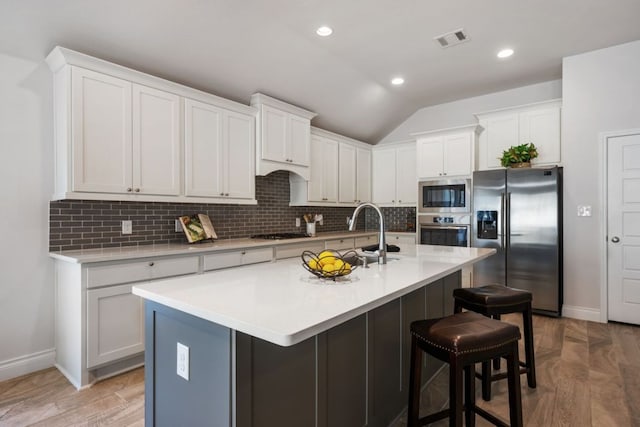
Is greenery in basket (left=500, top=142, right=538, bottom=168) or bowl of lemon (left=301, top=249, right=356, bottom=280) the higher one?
greenery in basket (left=500, top=142, right=538, bottom=168)

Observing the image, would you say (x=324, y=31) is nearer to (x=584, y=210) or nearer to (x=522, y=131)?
(x=522, y=131)

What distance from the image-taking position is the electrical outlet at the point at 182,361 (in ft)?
4.13

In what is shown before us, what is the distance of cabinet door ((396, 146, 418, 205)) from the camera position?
533cm

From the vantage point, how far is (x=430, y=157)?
4855mm

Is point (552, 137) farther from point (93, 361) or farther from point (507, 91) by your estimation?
point (93, 361)

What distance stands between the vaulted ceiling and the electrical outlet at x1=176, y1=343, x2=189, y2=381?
2461 millimetres

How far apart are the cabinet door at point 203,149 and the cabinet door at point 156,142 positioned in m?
0.11

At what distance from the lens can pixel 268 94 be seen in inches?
153

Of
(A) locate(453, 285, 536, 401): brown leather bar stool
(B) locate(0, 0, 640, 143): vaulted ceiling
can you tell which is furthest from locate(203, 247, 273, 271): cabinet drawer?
(A) locate(453, 285, 536, 401): brown leather bar stool

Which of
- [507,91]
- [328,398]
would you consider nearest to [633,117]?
[507,91]

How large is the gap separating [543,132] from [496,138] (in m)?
0.53

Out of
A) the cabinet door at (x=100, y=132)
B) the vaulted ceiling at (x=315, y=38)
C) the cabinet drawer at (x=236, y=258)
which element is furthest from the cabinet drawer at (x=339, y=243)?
the cabinet door at (x=100, y=132)

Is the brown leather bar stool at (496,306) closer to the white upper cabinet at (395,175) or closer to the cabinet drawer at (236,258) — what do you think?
the cabinet drawer at (236,258)

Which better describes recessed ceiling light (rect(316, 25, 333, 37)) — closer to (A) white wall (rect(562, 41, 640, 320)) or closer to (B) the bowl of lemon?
(B) the bowl of lemon
